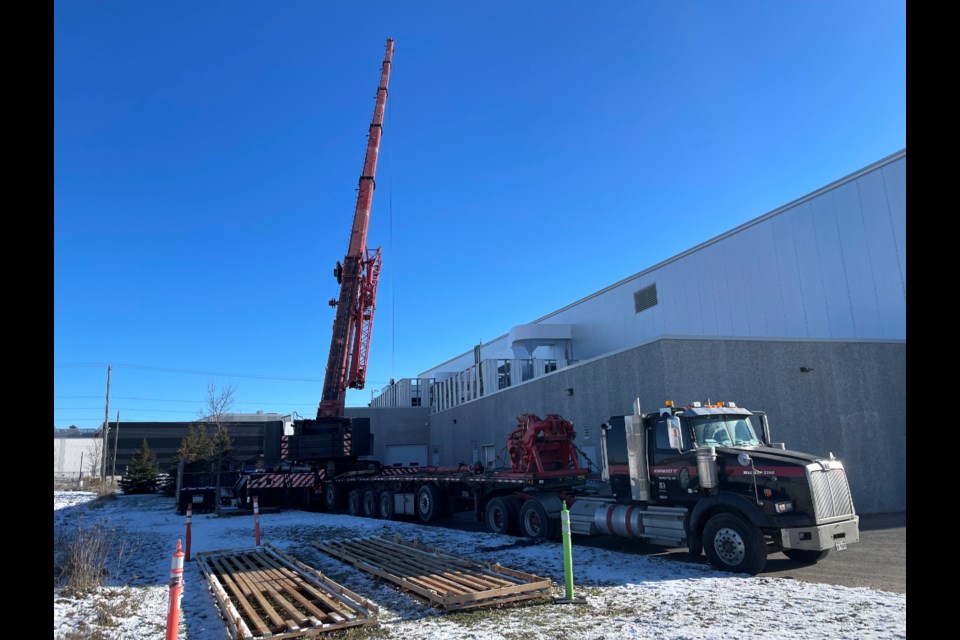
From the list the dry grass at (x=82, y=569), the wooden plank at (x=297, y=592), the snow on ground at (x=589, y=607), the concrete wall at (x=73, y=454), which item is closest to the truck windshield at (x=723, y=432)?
the snow on ground at (x=589, y=607)

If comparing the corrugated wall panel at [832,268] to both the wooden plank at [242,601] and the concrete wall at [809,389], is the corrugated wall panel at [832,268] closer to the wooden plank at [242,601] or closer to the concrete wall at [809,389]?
the concrete wall at [809,389]

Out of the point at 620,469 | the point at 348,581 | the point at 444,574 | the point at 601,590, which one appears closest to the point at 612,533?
the point at 620,469

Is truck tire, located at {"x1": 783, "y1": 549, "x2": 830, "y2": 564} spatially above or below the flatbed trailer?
below

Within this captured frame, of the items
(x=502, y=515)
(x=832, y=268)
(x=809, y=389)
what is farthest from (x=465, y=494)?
(x=832, y=268)

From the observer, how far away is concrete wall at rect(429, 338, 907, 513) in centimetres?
1619

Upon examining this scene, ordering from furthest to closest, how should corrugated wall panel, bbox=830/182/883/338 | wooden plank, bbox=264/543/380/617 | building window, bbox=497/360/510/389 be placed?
building window, bbox=497/360/510/389, corrugated wall panel, bbox=830/182/883/338, wooden plank, bbox=264/543/380/617

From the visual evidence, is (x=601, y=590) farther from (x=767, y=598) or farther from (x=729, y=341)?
(x=729, y=341)

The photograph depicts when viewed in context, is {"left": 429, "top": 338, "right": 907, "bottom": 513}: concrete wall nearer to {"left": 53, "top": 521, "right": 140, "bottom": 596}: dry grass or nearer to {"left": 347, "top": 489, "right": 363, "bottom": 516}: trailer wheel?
{"left": 347, "top": 489, "right": 363, "bottom": 516}: trailer wheel

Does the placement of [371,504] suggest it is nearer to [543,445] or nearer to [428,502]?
[428,502]

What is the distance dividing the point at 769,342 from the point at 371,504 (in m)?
13.2

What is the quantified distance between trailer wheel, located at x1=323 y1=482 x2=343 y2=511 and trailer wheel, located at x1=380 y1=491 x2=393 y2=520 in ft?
10.2

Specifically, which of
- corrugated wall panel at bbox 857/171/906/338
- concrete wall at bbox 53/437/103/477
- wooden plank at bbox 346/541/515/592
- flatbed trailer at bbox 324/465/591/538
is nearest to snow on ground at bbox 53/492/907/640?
wooden plank at bbox 346/541/515/592

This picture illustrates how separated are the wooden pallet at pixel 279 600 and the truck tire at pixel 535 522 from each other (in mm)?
5341

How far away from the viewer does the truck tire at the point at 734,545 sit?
28.8ft
